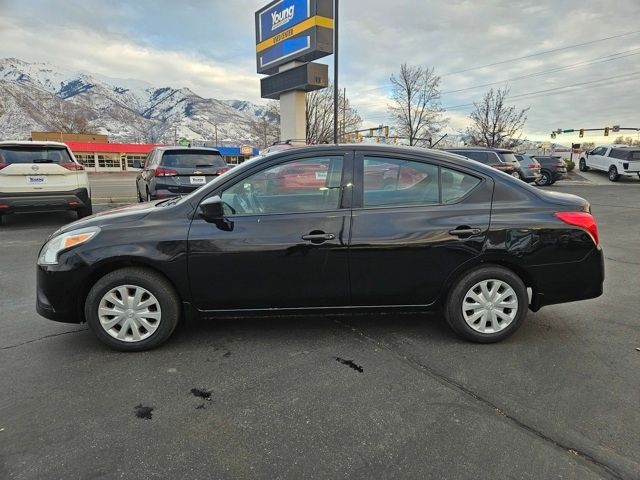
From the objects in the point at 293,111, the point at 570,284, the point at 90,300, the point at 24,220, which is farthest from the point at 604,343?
the point at 293,111

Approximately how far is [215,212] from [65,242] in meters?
1.18

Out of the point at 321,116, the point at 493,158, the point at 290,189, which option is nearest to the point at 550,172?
the point at 493,158

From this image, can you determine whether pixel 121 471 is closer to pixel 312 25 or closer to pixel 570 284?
pixel 570 284

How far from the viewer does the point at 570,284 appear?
149 inches

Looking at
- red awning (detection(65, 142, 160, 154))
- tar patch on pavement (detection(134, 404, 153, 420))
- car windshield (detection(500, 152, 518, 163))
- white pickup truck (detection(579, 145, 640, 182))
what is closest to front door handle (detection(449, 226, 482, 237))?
tar patch on pavement (detection(134, 404, 153, 420))

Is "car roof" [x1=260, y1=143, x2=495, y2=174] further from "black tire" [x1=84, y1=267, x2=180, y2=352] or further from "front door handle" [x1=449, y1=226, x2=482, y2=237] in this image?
"black tire" [x1=84, y1=267, x2=180, y2=352]

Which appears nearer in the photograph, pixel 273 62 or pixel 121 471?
pixel 121 471

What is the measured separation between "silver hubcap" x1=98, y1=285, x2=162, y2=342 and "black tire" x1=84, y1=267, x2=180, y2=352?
3 centimetres

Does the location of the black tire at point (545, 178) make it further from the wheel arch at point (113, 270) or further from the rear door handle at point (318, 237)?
the wheel arch at point (113, 270)

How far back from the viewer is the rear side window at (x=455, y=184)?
3738 mm

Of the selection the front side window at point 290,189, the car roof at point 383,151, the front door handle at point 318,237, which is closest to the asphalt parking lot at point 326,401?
the front door handle at point 318,237

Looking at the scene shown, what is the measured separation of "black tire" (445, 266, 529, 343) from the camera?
3672 mm

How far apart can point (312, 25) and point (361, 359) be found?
Result: 1040 inches

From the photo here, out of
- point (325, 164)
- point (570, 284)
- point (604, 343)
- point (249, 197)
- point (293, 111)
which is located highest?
point (293, 111)
